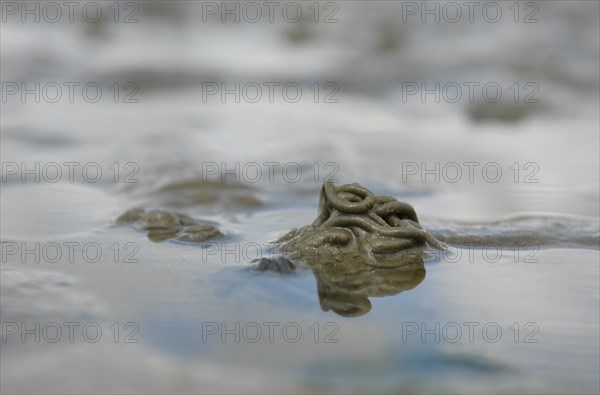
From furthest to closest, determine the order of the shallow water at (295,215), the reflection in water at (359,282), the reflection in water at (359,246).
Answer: the reflection in water at (359,246), the reflection in water at (359,282), the shallow water at (295,215)

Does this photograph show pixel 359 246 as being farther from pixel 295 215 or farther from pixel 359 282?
pixel 295 215

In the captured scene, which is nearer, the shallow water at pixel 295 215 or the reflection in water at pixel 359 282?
the shallow water at pixel 295 215

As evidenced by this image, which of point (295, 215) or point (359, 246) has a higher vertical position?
point (359, 246)

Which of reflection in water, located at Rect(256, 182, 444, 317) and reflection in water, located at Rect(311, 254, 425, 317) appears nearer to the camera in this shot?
reflection in water, located at Rect(311, 254, 425, 317)

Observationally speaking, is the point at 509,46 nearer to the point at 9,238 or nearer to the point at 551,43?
the point at 551,43

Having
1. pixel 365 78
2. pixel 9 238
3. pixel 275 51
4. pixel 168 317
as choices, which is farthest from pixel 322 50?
pixel 168 317

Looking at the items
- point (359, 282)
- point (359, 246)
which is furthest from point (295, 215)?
point (359, 282)
